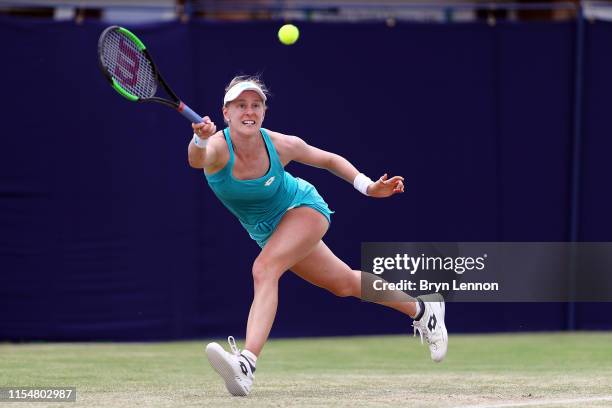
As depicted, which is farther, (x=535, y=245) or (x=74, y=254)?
(x=535, y=245)

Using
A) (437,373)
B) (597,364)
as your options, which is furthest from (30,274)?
(597,364)

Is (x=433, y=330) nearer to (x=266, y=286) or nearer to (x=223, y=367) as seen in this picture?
(x=266, y=286)

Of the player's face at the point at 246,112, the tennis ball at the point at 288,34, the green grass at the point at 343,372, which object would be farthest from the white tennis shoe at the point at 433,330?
the tennis ball at the point at 288,34

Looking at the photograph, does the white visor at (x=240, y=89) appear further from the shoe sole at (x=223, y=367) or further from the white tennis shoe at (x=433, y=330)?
the white tennis shoe at (x=433, y=330)

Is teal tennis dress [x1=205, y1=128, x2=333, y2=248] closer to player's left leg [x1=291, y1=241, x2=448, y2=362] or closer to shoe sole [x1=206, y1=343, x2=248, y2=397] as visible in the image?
player's left leg [x1=291, y1=241, x2=448, y2=362]

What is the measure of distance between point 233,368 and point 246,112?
1257 millimetres

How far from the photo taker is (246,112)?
5.52 m

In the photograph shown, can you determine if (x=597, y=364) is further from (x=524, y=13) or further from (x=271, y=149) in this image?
(x=524, y=13)

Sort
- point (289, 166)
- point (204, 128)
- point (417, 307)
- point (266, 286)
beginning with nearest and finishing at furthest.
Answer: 1. point (204, 128)
2. point (266, 286)
3. point (417, 307)
4. point (289, 166)

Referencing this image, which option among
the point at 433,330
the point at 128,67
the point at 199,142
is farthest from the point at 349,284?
the point at 128,67

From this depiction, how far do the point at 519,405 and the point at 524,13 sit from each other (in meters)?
9.03

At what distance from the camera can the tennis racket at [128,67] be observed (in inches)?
223

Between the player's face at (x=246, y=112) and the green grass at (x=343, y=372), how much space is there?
4.20 ft

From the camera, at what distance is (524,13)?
13195 millimetres
